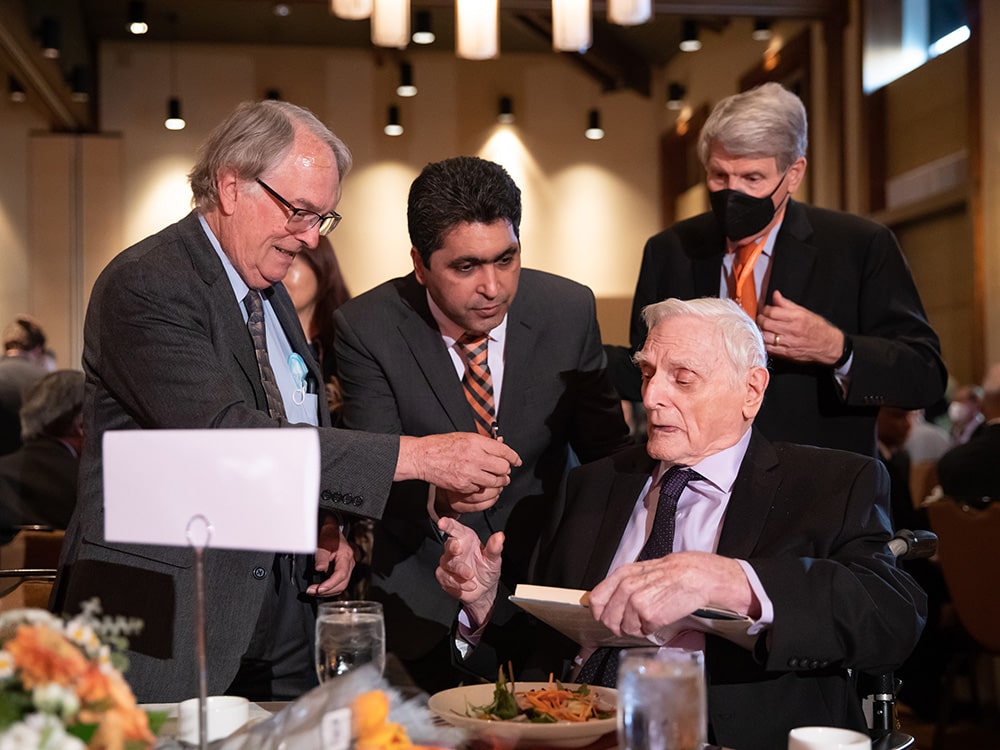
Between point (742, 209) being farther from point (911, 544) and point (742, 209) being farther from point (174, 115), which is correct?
point (174, 115)

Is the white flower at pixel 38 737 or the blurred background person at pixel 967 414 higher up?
the blurred background person at pixel 967 414

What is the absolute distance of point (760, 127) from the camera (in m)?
2.49

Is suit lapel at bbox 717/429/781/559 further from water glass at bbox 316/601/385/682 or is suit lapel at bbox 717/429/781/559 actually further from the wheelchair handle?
water glass at bbox 316/601/385/682

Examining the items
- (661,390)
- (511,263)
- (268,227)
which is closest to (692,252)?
(511,263)

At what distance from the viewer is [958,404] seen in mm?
6750

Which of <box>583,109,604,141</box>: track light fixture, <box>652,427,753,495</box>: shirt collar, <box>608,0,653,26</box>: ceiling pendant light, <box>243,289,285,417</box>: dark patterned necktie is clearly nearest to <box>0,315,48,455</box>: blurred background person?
<box>608,0,653,26</box>: ceiling pendant light

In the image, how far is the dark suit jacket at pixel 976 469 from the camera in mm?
4699

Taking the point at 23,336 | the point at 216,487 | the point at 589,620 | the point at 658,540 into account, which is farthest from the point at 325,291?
the point at 23,336

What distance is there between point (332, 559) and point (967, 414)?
17.1ft

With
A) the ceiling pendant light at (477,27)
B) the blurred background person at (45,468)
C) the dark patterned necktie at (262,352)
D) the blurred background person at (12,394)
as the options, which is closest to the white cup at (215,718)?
the dark patterned necktie at (262,352)

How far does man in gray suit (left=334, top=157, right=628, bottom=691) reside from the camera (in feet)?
8.13

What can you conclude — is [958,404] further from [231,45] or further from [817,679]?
[231,45]

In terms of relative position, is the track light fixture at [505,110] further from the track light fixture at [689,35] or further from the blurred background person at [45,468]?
the blurred background person at [45,468]

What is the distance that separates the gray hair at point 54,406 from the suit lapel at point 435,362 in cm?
208
